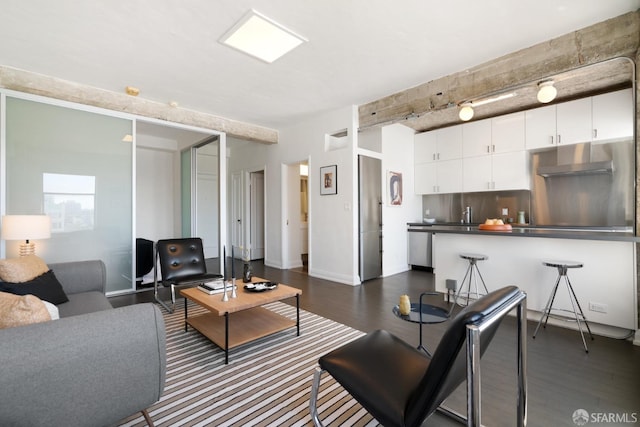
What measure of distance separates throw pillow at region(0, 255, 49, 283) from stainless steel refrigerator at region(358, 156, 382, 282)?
3674 mm

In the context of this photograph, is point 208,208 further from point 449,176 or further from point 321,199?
A: point 449,176

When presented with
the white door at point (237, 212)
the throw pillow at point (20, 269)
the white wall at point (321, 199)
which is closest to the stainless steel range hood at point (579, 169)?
the white wall at point (321, 199)

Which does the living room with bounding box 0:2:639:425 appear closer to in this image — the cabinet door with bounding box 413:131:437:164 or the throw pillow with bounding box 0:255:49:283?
the cabinet door with bounding box 413:131:437:164

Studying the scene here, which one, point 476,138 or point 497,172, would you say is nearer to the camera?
point 497,172

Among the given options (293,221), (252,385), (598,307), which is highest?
(293,221)

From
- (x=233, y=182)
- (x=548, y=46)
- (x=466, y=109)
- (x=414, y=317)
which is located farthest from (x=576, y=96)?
(x=233, y=182)

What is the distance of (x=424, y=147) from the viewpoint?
5.68 m

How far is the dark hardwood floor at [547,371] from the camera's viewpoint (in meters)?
1.63

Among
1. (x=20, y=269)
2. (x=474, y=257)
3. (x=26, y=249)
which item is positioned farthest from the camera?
(x=474, y=257)

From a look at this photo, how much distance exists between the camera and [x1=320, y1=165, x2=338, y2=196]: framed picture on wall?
4738 mm

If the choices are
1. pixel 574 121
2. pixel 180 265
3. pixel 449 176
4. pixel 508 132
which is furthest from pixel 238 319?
pixel 574 121

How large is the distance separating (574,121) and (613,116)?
0.39 m

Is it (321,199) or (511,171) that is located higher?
(511,171)

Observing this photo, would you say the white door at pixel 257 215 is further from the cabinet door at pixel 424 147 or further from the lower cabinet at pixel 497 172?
the lower cabinet at pixel 497 172
